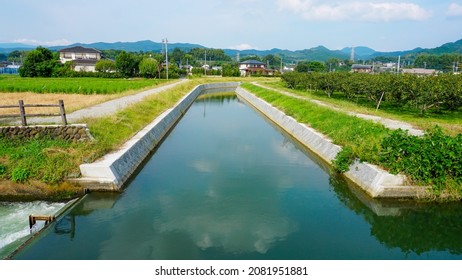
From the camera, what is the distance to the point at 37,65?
6469cm

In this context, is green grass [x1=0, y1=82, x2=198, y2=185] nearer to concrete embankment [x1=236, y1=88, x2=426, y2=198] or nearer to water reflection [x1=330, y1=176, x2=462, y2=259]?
water reflection [x1=330, y1=176, x2=462, y2=259]

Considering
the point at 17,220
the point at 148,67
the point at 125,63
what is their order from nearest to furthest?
the point at 17,220 → the point at 148,67 → the point at 125,63

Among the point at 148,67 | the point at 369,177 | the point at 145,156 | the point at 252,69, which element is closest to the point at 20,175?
the point at 145,156

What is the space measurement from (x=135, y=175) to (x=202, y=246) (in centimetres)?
622

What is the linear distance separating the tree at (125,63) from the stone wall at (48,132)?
60830 mm

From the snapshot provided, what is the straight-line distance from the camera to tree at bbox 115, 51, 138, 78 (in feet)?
230

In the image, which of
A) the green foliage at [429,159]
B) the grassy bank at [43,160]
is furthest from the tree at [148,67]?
the green foliage at [429,159]

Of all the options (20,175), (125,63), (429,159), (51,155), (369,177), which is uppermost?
(125,63)

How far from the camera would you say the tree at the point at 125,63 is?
70062 millimetres

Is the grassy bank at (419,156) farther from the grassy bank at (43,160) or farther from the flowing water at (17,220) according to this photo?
the flowing water at (17,220)

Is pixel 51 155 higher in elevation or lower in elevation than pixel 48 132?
lower

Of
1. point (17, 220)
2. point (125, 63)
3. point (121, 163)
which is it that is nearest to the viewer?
point (17, 220)

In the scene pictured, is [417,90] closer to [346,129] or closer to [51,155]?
[346,129]

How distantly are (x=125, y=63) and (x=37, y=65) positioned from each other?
53.2 feet
